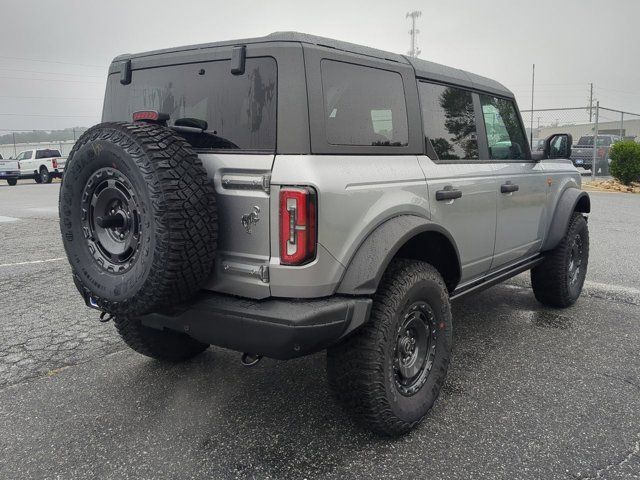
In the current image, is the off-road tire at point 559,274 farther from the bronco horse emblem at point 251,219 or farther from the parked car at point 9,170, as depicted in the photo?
the parked car at point 9,170

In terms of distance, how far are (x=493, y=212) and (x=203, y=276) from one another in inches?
84.0

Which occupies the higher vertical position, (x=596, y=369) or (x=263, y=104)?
(x=263, y=104)

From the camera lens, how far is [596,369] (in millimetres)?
3395

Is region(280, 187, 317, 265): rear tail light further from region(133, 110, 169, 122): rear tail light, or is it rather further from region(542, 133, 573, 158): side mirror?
region(542, 133, 573, 158): side mirror

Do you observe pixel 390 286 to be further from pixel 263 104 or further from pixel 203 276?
pixel 263 104

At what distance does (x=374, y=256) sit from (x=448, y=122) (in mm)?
1349

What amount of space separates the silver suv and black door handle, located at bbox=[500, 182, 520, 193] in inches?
28.7

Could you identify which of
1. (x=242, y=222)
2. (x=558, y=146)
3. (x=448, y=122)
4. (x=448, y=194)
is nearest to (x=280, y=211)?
(x=242, y=222)

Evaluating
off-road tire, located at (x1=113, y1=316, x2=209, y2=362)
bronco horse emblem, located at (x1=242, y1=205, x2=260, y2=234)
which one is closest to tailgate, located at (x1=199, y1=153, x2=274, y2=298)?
bronco horse emblem, located at (x1=242, y1=205, x2=260, y2=234)

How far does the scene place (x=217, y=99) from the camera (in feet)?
8.33

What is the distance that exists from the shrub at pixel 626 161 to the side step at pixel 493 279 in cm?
1402

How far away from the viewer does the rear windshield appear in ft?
7.75

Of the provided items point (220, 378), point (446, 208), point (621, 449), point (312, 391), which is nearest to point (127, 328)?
point (220, 378)

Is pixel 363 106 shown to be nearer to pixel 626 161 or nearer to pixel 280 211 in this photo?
pixel 280 211
